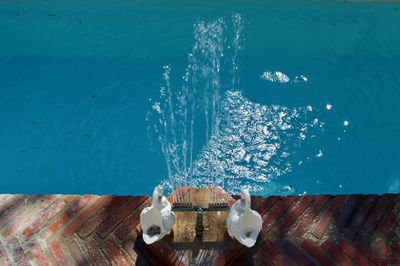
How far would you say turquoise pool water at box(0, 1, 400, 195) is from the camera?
4.12 metres

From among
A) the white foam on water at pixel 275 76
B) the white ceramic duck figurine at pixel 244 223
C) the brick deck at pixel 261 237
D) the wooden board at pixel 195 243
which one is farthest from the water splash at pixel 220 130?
the white ceramic duck figurine at pixel 244 223

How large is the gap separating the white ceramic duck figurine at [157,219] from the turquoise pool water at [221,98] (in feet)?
5.00

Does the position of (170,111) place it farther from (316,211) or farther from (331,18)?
(331,18)

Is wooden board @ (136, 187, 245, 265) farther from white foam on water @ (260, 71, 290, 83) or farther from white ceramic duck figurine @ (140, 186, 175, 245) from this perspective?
white foam on water @ (260, 71, 290, 83)

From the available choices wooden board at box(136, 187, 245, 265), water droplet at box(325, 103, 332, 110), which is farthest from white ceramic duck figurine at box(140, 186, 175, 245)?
water droplet at box(325, 103, 332, 110)

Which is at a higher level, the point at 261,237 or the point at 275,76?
the point at 275,76

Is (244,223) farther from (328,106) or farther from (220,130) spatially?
(328,106)

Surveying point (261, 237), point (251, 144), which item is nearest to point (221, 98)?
point (251, 144)

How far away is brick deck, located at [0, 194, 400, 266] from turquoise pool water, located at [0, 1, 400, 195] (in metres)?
1.05

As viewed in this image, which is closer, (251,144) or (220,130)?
(251,144)

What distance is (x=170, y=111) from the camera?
15.0ft

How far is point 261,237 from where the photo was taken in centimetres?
270

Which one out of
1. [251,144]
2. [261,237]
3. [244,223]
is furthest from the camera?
[251,144]

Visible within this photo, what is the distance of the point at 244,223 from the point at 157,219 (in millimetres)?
495
